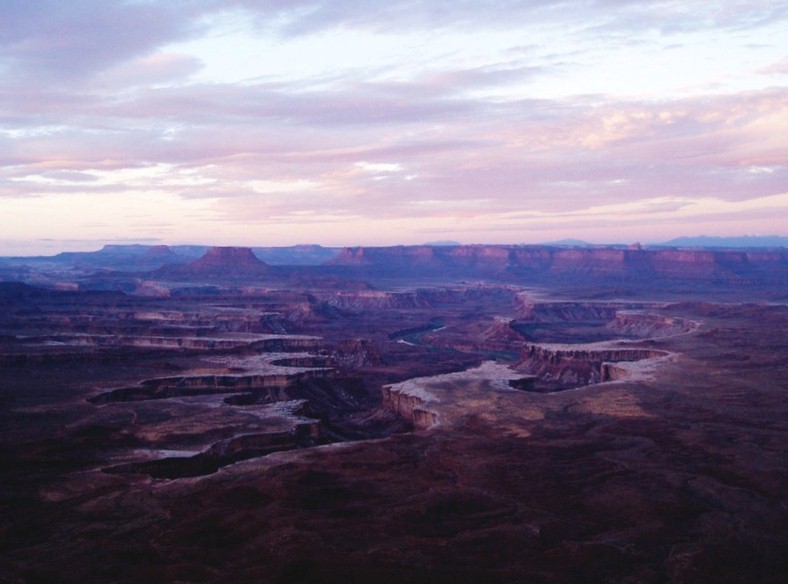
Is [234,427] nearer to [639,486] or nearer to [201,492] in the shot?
[201,492]

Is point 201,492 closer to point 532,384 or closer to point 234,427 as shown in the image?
point 234,427

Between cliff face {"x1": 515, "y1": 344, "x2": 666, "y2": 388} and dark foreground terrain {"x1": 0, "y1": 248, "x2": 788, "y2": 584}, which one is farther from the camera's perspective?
cliff face {"x1": 515, "y1": 344, "x2": 666, "y2": 388}

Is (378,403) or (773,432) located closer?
(773,432)

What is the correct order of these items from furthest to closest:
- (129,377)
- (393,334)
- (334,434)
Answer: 1. (393,334)
2. (129,377)
3. (334,434)

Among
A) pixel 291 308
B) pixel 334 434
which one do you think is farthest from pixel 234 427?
pixel 291 308

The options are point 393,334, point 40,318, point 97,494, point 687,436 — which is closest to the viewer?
point 97,494

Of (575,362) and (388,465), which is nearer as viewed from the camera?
(388,465)

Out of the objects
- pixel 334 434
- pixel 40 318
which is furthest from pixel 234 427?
pixel 40 318

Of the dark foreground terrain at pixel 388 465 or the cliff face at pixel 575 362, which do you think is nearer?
the dark foreground terrain at pixel 388 465
